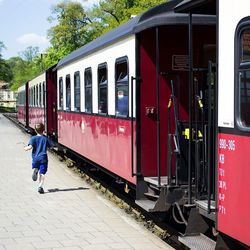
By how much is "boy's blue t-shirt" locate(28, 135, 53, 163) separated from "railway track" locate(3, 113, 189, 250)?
1.47 m

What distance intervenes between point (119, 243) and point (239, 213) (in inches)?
99.3

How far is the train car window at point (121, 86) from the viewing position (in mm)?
8859

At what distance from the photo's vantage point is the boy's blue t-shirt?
35.8ft

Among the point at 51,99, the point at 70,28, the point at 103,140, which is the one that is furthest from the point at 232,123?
the point at 70,28

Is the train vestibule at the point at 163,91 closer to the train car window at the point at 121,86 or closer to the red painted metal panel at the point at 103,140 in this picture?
the red painted metal panel at the point at 103,140

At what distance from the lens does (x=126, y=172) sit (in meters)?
8.84

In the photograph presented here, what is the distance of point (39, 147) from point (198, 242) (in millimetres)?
5603

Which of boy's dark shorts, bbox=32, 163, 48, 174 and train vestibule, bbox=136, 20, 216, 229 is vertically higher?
train vestibule, bbox=136, 20, 216, 229

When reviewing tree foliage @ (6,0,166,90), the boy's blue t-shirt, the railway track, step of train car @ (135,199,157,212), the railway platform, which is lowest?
the railway track

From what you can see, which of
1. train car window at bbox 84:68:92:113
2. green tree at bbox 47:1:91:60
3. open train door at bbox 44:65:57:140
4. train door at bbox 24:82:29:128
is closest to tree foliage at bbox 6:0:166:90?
green tree at bbox 47:1:91:60

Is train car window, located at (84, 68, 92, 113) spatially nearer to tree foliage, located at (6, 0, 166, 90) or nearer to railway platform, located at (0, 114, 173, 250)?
railway platform, located at (0, 114, 173, 250)

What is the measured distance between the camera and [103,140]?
10.7 m

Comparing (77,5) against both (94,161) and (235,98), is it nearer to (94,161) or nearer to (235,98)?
(94,161)

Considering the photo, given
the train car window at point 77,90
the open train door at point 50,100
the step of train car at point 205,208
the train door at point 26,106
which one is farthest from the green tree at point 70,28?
the step of train car at point 205,208
